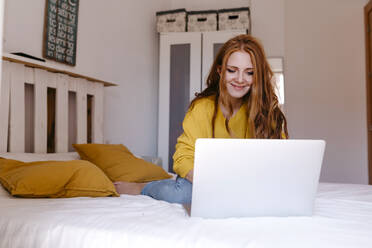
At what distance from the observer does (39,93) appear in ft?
5.99

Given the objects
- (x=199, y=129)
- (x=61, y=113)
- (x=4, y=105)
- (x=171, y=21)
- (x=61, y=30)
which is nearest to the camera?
(x=199, y=129)

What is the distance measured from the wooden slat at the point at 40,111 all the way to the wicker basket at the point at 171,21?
1633 millimetres

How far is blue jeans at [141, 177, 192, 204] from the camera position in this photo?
4.05 ft

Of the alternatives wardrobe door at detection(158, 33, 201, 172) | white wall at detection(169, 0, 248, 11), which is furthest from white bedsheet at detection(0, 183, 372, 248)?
white wall at detection(169, 0, 248, 11)

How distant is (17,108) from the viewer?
5.55ft

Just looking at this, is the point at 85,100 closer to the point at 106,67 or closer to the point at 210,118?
the point at 106,67

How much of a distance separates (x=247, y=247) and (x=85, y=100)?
1689 mm

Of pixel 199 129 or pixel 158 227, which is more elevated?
pixel 199 129

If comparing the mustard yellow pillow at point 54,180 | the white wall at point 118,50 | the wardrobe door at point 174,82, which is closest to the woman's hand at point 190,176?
the mustard yellow pillow at point 54,180

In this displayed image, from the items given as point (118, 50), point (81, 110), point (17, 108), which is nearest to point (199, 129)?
point (17, 108)

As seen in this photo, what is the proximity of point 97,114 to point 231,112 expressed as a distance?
1156 millimetres

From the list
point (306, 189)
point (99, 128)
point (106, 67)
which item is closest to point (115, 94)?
point (106, 67)

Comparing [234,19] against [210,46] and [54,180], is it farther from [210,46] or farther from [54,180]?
[54,180]

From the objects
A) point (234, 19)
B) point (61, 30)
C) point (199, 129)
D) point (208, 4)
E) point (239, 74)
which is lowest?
point (199, 129)
